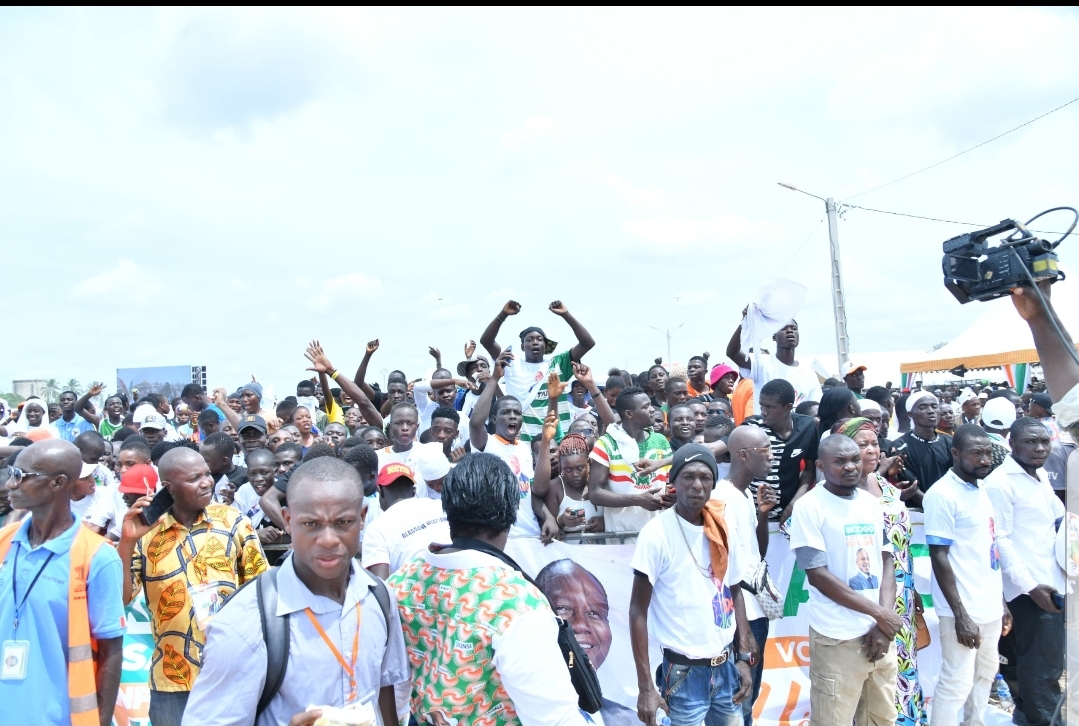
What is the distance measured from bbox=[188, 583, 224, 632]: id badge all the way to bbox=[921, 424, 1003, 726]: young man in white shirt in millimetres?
4499

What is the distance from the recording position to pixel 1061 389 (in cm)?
299

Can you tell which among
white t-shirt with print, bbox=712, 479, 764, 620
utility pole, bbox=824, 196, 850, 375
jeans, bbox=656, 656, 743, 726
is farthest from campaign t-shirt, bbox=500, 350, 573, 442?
utility pole, bbox=824, 196, 850, 375

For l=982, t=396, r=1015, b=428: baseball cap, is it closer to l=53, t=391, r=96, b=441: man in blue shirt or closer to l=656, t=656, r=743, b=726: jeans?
l=656, t=656, r=743, b=726: jeans

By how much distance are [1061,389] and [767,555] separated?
2.67 metres

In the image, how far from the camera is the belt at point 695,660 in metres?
3.81

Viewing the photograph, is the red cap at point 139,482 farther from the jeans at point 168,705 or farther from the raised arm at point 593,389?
the raised arm at point 593,389

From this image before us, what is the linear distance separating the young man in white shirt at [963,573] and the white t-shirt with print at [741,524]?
1401mm

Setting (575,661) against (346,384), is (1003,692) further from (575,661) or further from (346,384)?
(346,384)

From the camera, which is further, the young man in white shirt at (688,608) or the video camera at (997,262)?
the young man in white shirt at (688,608)

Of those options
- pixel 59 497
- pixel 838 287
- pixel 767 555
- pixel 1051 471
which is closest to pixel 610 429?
pixel 767 555

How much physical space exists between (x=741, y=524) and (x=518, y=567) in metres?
2.35

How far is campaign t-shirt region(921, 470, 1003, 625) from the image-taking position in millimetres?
4871

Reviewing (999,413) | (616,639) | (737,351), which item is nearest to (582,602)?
(616,639)

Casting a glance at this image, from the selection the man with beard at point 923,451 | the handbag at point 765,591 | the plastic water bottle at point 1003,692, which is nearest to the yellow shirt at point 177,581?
the handbag at point 765,591
